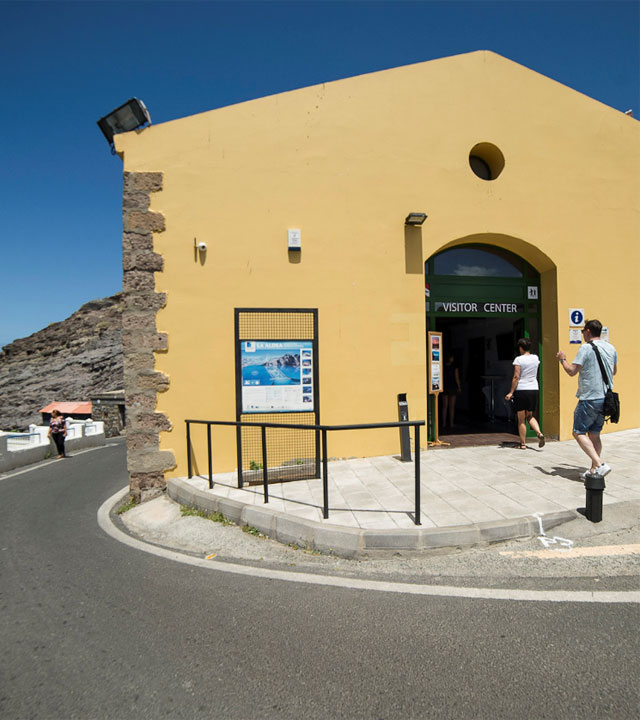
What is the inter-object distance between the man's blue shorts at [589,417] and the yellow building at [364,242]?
2497mm

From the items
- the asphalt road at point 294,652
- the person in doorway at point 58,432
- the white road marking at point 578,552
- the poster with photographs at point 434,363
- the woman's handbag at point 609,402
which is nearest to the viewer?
the asphalt road at point 294,652

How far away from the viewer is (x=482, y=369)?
1110cm

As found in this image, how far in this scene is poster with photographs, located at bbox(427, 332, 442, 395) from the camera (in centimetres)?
719

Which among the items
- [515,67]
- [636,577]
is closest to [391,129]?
[515,67]

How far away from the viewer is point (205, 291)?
20.9 feet

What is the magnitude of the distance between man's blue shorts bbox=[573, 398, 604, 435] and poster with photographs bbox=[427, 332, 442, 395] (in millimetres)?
2684

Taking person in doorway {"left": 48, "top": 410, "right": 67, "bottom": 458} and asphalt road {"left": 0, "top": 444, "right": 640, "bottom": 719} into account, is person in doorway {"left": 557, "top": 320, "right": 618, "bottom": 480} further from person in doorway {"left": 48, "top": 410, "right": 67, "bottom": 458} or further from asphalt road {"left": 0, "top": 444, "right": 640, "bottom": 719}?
person in doorway {"left": 48, "top": 410, "right": 67, "bottom": 458}

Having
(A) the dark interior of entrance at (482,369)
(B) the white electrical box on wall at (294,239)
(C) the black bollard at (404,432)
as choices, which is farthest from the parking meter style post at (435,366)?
(B) the white electrical box on wall at (294,239)

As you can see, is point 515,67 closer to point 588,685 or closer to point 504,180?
point 504,180

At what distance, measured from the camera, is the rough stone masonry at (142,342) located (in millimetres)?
6125

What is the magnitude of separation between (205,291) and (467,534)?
471 centimetres

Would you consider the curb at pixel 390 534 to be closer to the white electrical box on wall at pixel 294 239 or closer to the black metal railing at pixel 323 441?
the black metal railing at pixel 323 441

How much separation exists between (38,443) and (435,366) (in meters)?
12.0

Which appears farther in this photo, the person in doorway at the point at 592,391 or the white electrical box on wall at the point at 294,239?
the white electrical box on wall at the point at 294,239
